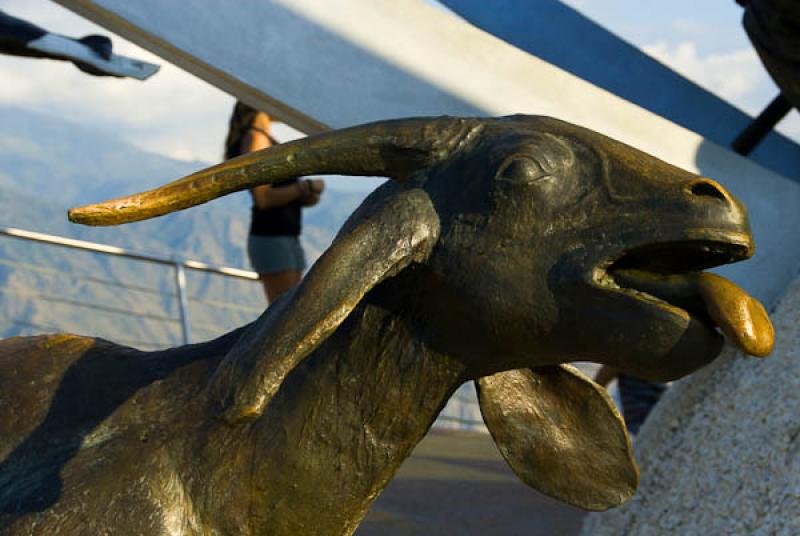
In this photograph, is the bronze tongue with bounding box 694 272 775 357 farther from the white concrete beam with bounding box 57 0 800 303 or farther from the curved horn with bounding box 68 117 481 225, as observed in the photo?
the white concrete beam with bounding box 57 0 800 303

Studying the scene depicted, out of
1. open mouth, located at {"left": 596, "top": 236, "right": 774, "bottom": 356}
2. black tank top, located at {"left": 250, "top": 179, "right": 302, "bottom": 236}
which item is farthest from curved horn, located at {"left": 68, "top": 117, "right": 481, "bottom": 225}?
black tank top, located at {"left": 250, "top": 179, "right": 302, "bottom": 236}

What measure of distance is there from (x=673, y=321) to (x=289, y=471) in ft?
1.89

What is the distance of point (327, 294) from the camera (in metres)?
1.48

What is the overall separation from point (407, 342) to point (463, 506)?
8.47ft

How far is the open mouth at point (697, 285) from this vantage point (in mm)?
1416

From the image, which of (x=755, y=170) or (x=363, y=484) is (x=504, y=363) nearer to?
(x=363, y=484)

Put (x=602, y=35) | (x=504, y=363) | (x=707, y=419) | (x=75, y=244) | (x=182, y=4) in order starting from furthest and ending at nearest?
(x=75, y=244) < (x=602, y=35) < (x=182, y=4) < (x=707, y=419) < (x=504, y=363)

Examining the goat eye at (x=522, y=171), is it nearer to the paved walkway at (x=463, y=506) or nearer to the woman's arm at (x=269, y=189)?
the paved walkway at (x=463, y=506)

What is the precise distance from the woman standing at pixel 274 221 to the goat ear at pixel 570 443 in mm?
2934

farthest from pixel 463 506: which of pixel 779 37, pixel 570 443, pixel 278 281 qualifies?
pixel 570 443

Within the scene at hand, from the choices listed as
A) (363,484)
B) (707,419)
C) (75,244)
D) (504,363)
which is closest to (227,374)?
(363,484)

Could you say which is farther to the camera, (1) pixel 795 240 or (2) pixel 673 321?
(1) pixel 795 240

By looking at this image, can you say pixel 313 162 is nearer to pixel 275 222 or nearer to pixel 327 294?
pixel 327 294

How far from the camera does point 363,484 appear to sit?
1.65 meters
